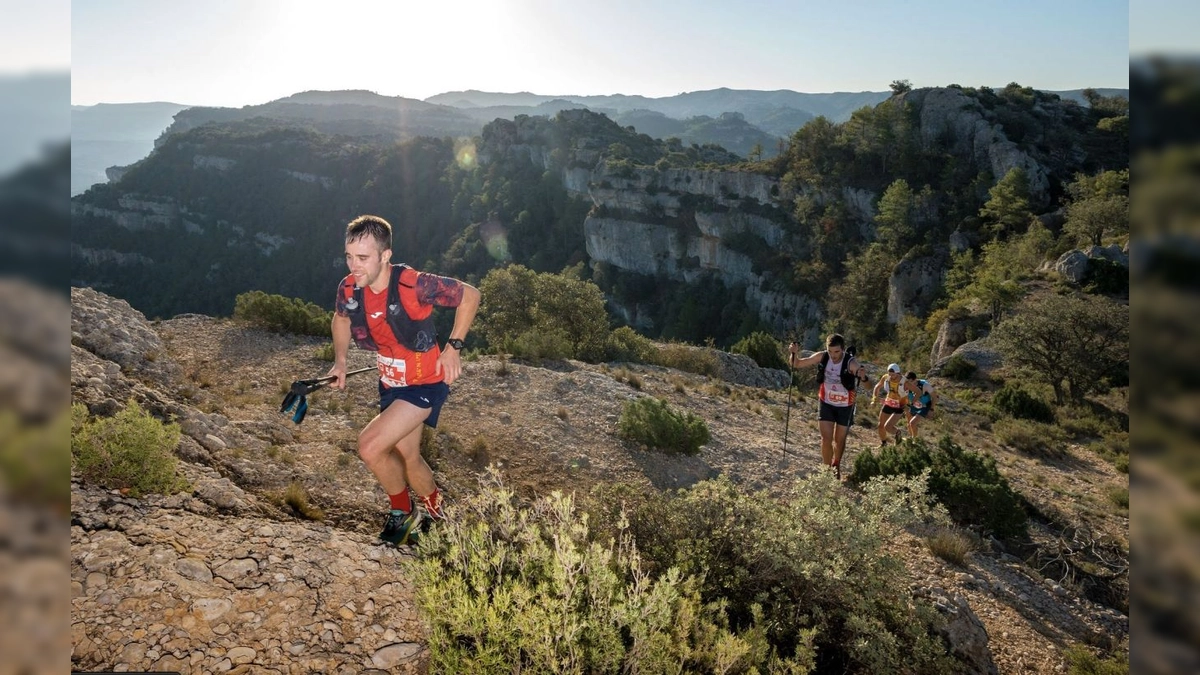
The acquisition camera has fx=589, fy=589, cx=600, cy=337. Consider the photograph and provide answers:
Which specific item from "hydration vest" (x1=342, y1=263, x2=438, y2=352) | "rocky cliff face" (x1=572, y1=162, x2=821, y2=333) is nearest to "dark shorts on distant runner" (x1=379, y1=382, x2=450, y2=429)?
"hydration vest" (x1=342, y1=263, x2=438, y2=352)

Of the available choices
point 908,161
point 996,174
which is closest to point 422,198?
point 908,161

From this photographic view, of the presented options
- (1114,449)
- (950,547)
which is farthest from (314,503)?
(1114,449)

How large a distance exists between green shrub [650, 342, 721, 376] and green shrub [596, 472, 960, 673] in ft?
46.9

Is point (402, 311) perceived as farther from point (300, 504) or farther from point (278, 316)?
point (278, 316)

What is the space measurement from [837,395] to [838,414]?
0.86 ft

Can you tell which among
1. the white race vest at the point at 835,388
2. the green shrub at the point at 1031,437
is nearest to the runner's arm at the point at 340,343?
the white race vest at the point at 835,388

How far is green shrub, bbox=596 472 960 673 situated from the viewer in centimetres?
373

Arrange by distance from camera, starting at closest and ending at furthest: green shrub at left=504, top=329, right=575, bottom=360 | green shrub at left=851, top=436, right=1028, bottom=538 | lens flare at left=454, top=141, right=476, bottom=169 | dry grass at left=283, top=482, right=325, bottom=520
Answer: dry grass at left=283, top=482, right=325, bottom=520 < green shrub at left=851, top=436, right=1028, bottom=538 < green shrub at left=504, top=329, right=575, bottom=360 < lens flare at left=454, top=141, right=476, bottom=169

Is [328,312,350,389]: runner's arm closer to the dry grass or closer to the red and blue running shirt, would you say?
the red and blue running shirt

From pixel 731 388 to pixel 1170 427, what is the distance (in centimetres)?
1533

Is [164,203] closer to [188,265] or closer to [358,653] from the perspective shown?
[188,265]

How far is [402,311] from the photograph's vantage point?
371 cm

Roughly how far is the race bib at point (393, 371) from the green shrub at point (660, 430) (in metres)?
5.00

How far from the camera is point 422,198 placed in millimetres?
85438
